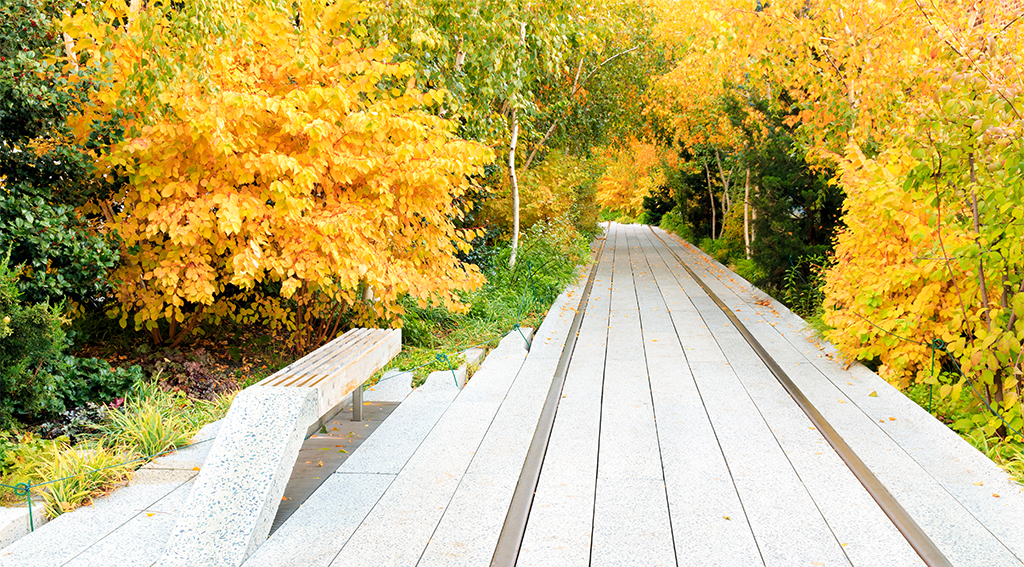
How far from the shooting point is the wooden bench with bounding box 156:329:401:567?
2.48m

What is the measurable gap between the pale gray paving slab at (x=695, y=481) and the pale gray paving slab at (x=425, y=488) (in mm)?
992

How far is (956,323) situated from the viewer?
374 centimetres

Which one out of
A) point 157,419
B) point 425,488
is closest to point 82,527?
point 157,419

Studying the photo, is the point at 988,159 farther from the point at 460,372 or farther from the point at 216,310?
the point at 216,310

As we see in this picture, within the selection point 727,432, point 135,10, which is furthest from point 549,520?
point 135,10

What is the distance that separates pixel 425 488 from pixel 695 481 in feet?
4.08

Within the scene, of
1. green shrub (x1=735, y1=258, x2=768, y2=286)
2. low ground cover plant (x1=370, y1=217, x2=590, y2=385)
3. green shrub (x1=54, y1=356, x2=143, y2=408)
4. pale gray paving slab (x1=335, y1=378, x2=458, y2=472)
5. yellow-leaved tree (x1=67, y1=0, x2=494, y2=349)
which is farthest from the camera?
green shrub (x1=735, y1=258, x2=768, y2=286)

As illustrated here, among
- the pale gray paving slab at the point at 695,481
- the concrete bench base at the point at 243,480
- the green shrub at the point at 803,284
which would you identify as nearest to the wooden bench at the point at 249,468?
the concrete bench base at the point at 243,480

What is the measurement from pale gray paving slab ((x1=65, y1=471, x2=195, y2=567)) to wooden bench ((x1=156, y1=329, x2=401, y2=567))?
129 millimetres

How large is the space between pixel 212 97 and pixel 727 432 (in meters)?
3.66

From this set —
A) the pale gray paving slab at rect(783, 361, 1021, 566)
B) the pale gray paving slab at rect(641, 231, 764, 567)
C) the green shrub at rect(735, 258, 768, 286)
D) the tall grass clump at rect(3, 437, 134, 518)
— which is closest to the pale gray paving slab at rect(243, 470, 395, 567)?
the tall grass clump at rect(3, 437, 134, 518)

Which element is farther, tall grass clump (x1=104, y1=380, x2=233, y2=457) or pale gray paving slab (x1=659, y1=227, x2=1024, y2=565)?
tall grass clump (x1=104, y1=380, x2=233, y2=457)

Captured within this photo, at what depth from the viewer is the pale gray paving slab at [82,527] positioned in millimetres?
2490

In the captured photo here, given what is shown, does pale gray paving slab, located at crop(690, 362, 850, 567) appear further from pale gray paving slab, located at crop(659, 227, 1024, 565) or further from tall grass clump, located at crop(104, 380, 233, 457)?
tall grass clump, located at crop(104, 380, 233, 457)
